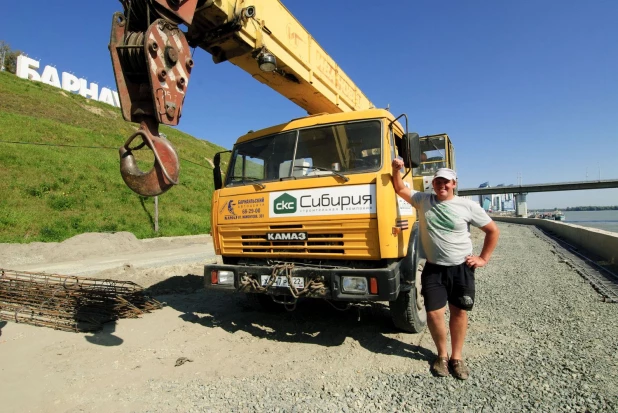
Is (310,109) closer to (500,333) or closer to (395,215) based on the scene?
(395,215)

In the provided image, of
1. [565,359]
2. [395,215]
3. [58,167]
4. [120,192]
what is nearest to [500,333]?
[565,359]

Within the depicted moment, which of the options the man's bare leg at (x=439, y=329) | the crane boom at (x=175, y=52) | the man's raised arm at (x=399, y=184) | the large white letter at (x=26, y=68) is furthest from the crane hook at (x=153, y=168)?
the large white letter at (x=26, y=68)

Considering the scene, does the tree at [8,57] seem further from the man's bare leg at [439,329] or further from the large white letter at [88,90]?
the man's bare leg at [439,329]

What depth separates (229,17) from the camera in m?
3.62

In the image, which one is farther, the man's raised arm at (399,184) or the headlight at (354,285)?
the man's raised arm at (399,184)

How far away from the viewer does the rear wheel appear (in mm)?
3480

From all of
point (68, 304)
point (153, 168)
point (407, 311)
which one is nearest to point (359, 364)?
point (407, 311)

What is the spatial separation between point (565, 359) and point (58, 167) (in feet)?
64.7

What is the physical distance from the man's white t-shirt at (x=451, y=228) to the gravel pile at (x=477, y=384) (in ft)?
3.29

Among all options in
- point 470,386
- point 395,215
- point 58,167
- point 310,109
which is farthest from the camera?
point 58,167

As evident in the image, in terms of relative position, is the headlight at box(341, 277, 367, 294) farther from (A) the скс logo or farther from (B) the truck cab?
(A) the скс logo

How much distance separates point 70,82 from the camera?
133 feet

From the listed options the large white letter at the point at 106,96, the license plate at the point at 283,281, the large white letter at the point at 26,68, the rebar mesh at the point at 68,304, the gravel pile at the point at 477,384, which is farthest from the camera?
the large white letter at the point at 106,96

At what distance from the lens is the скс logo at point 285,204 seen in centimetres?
366
